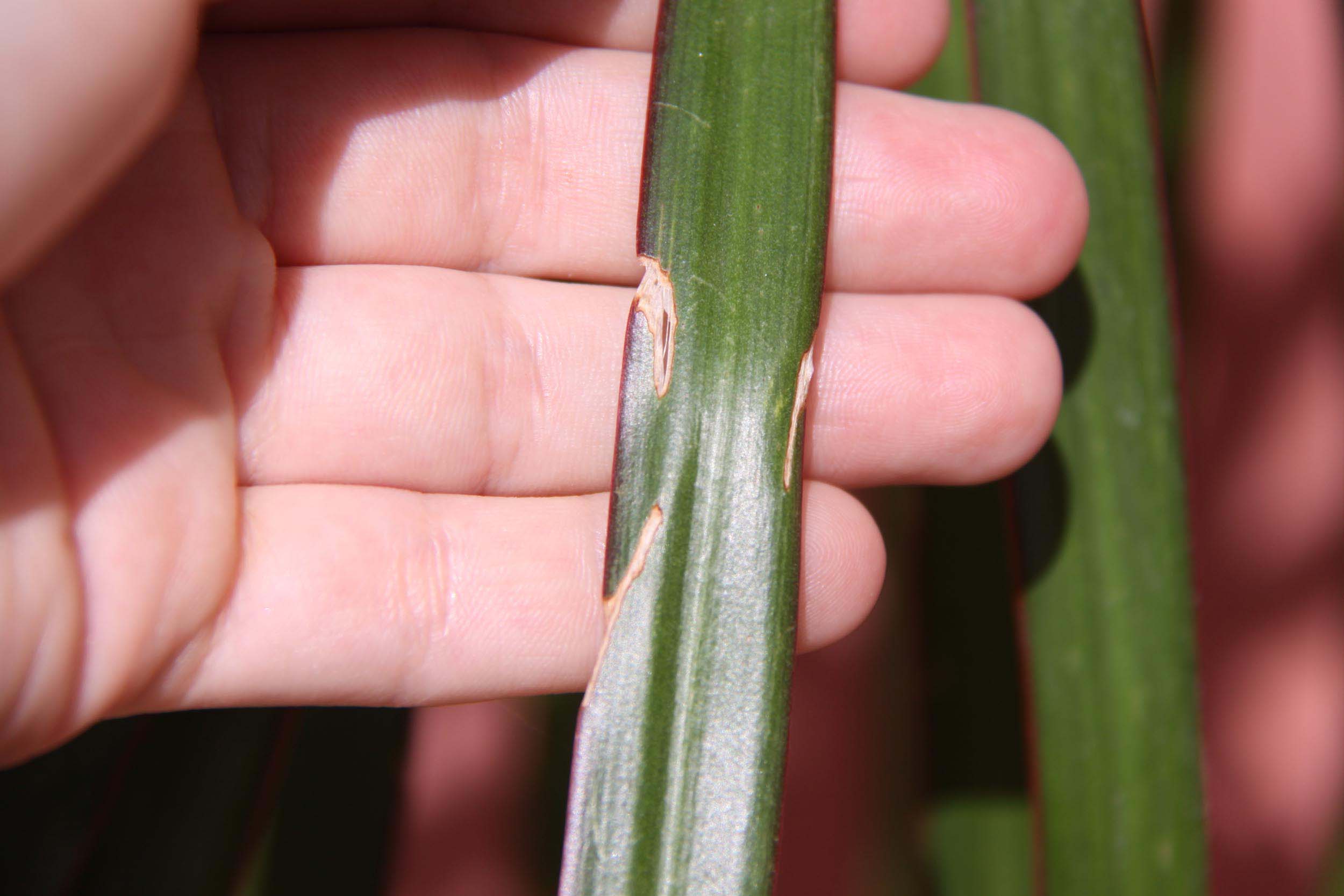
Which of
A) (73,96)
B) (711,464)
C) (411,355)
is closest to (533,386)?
(411,355)

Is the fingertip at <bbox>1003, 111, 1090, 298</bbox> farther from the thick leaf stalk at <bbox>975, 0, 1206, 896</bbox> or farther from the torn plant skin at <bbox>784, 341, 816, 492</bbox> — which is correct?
the torn plant skin at <bbox>784, 341, 816, 492</bbox>

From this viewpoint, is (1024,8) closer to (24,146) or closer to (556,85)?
(556,85)

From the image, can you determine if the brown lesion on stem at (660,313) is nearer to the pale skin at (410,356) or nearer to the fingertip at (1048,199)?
the pale skin at (410,356)

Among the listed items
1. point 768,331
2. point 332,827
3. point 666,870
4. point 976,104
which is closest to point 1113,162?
point 976,104

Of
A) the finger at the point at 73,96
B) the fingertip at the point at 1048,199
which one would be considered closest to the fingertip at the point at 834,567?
the fingertip at the point at 1048,199

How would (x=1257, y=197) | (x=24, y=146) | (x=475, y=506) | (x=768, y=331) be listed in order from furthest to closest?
(x=1257, y=197) < (x=475, y=506) < (x=768, y=331) < (x=24, y=146)

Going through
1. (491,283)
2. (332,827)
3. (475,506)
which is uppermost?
(491,283)

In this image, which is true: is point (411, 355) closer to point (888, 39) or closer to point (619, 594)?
point (619, 594)
